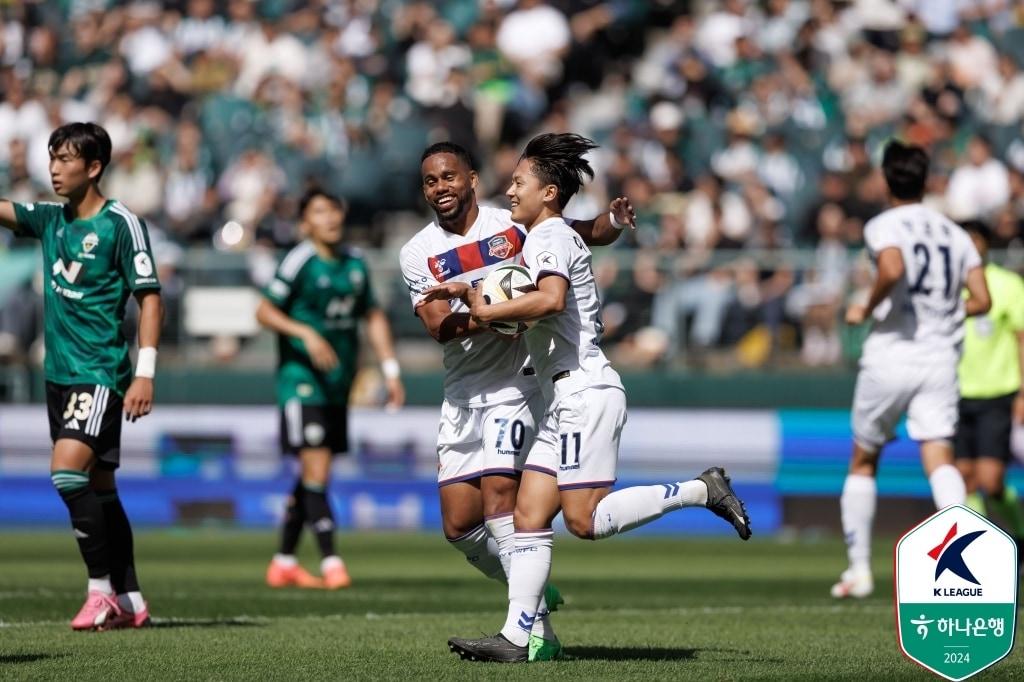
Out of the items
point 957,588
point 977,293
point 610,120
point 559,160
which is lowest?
point 957,588

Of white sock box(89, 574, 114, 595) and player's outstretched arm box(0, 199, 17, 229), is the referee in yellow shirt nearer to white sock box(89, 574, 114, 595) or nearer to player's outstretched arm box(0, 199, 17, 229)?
white sock box(89, 574, 114, 595)

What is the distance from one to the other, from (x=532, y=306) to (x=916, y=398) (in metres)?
4.38

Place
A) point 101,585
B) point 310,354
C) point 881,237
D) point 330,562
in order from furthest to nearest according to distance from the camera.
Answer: point 310,354 < point 330,562 < point 881,237 < point 101,585

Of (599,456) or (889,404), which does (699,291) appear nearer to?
(889,404)

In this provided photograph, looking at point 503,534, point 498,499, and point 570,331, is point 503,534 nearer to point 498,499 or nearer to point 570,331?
point 498,499

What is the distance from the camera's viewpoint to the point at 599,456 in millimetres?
7855

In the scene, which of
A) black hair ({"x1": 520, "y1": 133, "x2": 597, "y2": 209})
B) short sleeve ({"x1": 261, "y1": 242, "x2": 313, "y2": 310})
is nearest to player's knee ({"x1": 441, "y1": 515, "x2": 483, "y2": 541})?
black hair ({"x1": 520, "y1": 133, "x2": 597, "y2": 209})

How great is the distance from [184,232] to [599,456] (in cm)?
1447

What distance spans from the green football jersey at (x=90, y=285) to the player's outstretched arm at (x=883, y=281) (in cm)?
429

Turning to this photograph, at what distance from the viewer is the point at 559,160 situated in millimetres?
8039

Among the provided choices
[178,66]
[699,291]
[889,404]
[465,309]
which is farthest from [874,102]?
[465,309]

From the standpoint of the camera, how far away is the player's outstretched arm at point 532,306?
762 centimetres

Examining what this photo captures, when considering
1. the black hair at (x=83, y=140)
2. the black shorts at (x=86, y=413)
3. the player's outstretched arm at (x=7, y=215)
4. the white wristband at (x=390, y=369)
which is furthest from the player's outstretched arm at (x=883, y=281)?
the player's outstretched arm at (x=7, y=215)

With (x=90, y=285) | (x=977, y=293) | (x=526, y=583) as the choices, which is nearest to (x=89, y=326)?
(x=90, y=285)
